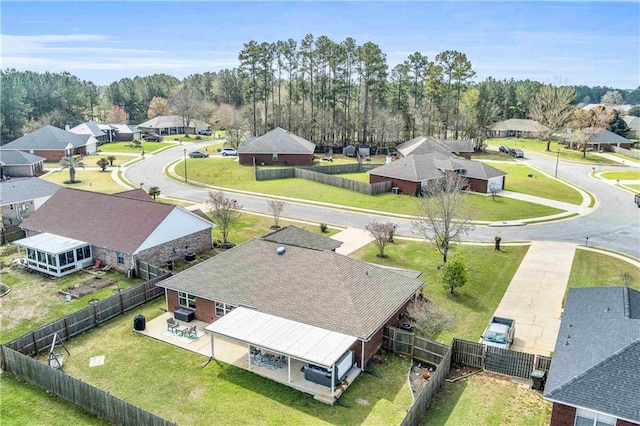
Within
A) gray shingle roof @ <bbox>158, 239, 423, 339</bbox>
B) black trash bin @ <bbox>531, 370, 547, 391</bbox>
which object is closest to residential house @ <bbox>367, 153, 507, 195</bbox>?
gray shingle roof @ <bbox>158, 239, 423, 339</bbox>

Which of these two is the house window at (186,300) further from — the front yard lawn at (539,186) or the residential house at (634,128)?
the residential house at (634,128)

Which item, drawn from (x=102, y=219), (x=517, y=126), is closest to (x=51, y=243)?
(x=102, y=219)

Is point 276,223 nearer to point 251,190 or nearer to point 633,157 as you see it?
point 251,190

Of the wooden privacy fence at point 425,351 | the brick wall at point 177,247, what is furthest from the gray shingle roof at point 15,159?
the wooden privacy fence at point 425,351

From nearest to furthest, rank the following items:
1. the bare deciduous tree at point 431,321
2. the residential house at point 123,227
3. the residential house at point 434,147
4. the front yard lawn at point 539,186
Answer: the bare deciduous tree at point 431,321
the residential house at point 123,227
the front yard lawn at point 539,186
the residential house at point 434,147

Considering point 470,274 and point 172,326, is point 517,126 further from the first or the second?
point 172,326

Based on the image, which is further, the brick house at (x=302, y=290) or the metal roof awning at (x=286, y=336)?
the brick house at (x=302, y=290)

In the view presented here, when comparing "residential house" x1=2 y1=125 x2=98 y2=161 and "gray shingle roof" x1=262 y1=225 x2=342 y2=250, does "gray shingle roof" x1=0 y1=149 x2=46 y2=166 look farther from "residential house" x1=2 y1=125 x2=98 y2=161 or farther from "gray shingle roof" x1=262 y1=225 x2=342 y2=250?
"gray shingle roof" x1=262 y1=225 x2=342 y2=250
